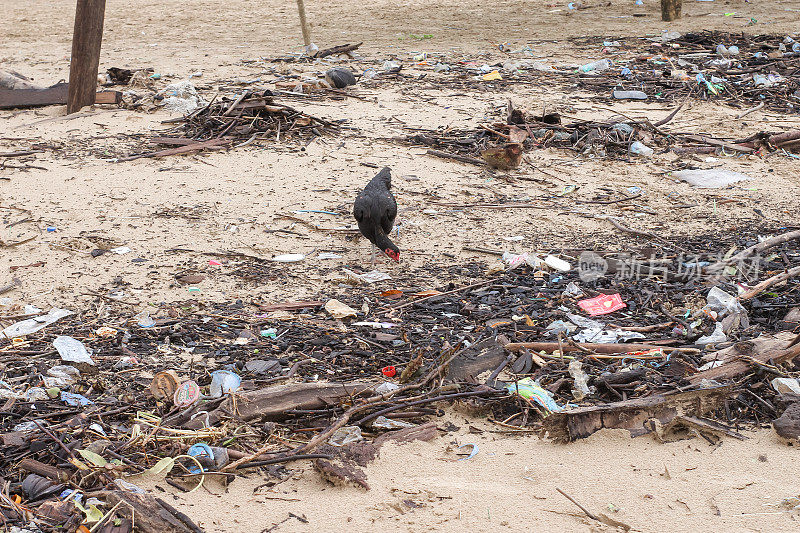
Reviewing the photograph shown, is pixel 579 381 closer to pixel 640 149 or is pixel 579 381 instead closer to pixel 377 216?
pixel 377 216

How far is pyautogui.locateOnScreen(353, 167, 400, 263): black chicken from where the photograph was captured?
4195 millimetres

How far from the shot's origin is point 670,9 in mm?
11047

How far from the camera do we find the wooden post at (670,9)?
11.0 metres

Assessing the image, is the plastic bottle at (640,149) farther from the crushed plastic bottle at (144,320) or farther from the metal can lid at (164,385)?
the metal can lid at (164,385)

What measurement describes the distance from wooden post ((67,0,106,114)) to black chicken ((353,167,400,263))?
3.95 m

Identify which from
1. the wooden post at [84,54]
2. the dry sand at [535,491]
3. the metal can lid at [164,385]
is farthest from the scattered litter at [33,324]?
the wooden post at [84,54]

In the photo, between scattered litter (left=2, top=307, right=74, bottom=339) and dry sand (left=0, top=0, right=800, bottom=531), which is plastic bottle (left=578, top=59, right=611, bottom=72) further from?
scattered litter (left=2, top=307, right=74, bottom=339)

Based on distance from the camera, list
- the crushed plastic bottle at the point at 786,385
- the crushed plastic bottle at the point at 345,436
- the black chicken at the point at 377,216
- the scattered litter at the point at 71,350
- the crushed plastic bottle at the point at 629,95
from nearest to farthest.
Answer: the crushed plastic bottle at the point at 345,436 → the crushed plastic bottle at the point at 786,385 → the scattered litter at the point at 71,350 → the black chicken at the point at 377,216 → the crushed plastic bottle at the point at 629,95

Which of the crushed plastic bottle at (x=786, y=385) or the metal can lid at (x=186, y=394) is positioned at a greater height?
the metal can lid at (x=186, y=394)

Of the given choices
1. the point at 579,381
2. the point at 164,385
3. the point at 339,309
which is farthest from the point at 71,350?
the point at 579,381

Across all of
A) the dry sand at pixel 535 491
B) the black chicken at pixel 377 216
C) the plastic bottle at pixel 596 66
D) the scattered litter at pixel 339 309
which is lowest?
the dry sand at pixel 535 491

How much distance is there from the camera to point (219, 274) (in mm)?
4125

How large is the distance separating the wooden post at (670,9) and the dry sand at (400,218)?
319 millimetres

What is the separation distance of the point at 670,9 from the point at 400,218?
812cm
